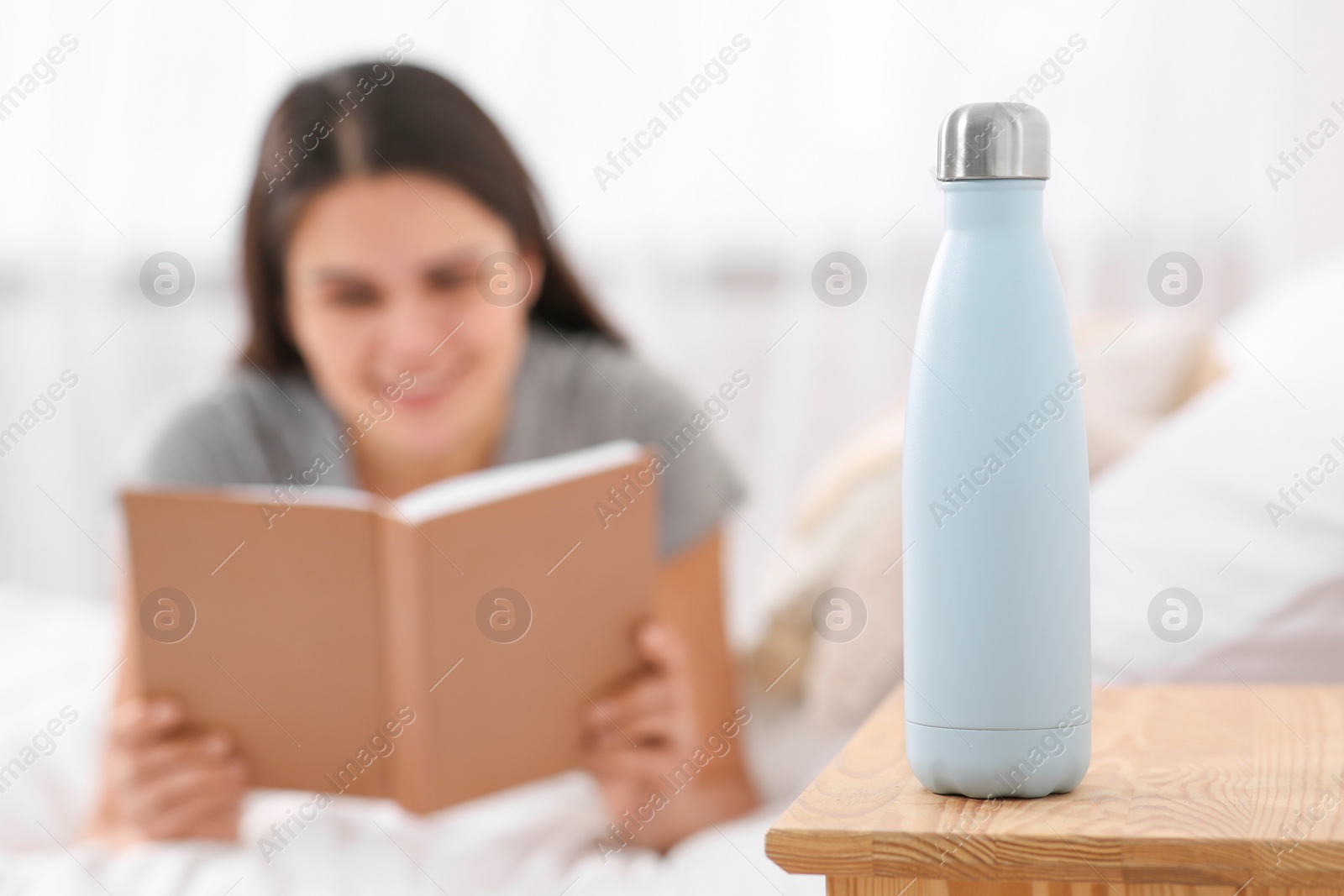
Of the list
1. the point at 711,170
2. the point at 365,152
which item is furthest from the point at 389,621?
the point at 711,170

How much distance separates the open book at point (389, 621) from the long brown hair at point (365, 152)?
420 millimetres

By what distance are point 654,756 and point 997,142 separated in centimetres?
75

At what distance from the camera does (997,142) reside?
17.5 inches

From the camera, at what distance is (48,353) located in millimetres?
2148

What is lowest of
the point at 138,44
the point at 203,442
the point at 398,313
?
the point at 203,442

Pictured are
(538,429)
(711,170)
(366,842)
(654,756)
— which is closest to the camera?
(366,842)

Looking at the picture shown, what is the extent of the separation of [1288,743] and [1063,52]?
4.74 feet

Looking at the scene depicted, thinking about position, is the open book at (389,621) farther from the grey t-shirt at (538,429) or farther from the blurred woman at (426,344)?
the grey t-shirt at (538,429)

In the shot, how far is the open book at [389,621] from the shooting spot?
2.94 feet

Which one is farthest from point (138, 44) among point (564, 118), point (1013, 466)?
point (1013, 466)

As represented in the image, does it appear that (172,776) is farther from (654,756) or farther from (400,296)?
(400,296)

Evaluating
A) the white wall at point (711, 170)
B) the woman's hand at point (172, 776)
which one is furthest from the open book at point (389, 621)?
the white wall at point (711, 170)

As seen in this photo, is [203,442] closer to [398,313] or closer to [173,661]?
[398,313]

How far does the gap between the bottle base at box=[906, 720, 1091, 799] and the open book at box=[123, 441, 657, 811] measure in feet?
1.63
